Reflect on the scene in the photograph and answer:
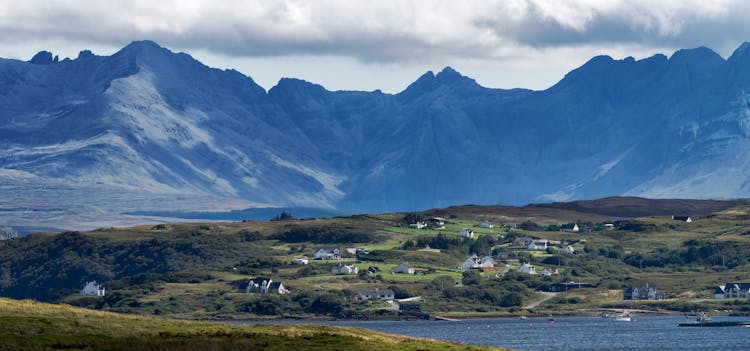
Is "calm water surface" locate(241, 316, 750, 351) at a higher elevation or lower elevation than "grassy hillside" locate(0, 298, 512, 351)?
lower

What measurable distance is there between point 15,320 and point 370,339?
67.3 ft

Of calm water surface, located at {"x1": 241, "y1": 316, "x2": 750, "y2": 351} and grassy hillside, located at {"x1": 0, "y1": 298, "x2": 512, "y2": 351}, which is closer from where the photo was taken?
grassy hillside, located at {"x1": 0, "y1": 298, "x2": 512, "y2": 351}

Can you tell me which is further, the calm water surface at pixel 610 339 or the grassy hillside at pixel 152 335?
the calm water surface at pixel 610 339

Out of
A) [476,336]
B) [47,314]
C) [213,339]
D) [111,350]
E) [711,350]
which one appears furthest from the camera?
[476,336]

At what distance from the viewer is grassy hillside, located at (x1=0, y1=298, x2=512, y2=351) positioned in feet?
270

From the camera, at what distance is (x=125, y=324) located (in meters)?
97.7

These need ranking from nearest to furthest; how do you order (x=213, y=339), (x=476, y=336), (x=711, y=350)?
(x=213, y=339)
(x=711, y=350)
(x=476, y=336)

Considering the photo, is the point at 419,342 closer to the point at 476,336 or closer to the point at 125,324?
the point at 125,324

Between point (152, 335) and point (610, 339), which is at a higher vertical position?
point (152, 335)

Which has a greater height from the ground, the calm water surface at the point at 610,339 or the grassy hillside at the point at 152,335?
the grassy hillside at the point at 152,335

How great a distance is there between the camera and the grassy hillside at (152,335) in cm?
8238

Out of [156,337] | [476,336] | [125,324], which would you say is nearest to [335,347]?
[156,337]

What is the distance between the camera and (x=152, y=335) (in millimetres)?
89938

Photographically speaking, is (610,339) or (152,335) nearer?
(152,335)
